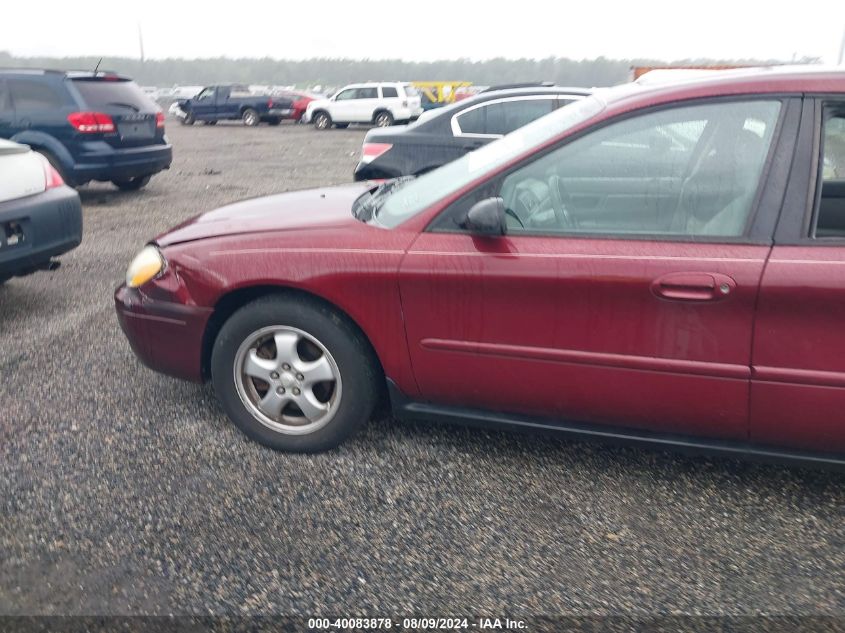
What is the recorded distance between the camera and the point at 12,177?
15.3ft

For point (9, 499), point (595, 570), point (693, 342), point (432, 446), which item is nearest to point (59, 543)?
point (9, 499)

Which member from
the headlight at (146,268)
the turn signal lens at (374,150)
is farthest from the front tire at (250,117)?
the headlight at (146,268)

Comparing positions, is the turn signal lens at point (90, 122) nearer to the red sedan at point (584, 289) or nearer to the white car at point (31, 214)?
the white car at point (31, 214)

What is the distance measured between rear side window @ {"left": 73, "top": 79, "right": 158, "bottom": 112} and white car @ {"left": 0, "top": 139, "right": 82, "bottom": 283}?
4363 mm

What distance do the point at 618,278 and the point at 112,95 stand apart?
841cm

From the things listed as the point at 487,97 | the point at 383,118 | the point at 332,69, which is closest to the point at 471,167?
the point at 487,97

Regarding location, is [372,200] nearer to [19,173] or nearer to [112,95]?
[19,173]

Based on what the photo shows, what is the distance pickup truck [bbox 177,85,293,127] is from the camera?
93.7ft

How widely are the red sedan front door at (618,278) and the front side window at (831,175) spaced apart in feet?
0.46

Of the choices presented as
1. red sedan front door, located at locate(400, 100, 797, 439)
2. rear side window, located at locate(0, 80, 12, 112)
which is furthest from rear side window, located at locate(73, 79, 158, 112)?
red sedan front door, located at locate(400, 100, 797, 439)

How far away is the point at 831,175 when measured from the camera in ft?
8.77

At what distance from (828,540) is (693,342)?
2.81 ft

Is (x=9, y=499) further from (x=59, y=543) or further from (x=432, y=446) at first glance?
(x=432, y=446)

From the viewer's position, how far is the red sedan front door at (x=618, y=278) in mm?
2590
